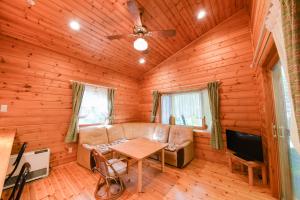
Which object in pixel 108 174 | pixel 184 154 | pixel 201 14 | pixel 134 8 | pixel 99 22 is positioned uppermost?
pixel 201 14

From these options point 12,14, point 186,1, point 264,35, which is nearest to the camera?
point 264,35

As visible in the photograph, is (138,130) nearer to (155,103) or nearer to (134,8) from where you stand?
(155,103)

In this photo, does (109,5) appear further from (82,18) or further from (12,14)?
(12,14)

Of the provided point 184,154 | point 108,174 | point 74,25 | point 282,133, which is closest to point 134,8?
point 74,25

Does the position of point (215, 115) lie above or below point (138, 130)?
above

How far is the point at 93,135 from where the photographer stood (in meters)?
3.43

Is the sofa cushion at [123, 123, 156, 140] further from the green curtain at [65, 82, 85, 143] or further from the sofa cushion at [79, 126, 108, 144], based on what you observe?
the green curtain at [65, 82, 85, 143]

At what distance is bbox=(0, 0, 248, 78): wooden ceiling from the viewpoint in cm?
221

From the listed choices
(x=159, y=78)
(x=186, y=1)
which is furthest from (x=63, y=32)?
(x=159, y=78)

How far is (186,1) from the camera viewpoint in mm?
2523

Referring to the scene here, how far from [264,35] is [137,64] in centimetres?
347

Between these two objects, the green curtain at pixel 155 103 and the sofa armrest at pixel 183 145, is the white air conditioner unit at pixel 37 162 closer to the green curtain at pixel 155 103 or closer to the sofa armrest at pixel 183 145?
the sofa armrest at pixel 183 145

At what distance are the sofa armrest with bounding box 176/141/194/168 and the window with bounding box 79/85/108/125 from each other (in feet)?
8.47

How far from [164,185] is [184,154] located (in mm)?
957
